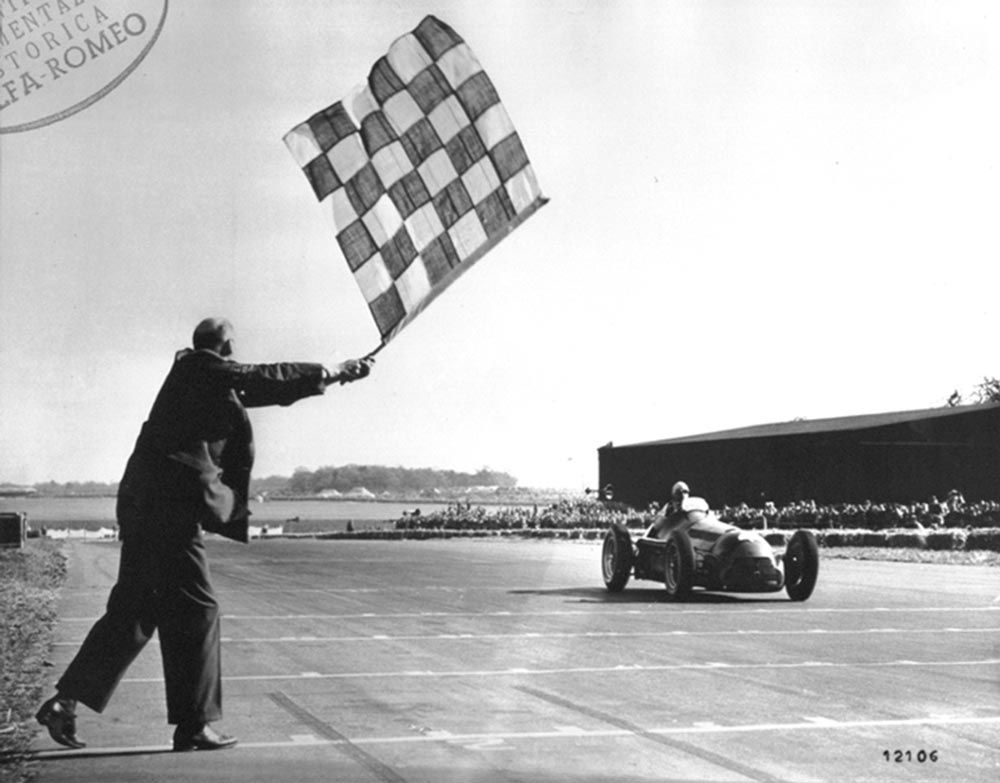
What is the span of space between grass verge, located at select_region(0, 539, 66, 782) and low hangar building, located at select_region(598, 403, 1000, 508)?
30274mm

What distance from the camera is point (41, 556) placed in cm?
2764

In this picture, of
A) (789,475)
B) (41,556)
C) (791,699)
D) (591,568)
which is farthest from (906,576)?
(789,475)

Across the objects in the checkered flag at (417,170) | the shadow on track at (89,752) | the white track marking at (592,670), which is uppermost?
the checkered flag at (417,170)

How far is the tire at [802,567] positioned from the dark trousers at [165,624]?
10.9 meters

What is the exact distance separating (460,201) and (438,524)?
56.4 m

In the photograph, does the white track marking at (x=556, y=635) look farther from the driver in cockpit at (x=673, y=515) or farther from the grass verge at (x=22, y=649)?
the driver in cockpit at (x=673, y=515)

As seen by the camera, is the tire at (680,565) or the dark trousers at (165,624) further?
the tire at (680,565)

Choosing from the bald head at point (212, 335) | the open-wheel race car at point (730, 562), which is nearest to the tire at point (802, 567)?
the open-wheel race car at point (730, 562)

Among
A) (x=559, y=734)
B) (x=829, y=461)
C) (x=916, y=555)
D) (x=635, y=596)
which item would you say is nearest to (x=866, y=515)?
(x=829, y=461)

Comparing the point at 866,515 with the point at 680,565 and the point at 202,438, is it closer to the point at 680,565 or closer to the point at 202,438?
the point at 680,565

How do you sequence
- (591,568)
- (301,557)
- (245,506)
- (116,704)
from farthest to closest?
(301,557) < (591,568) < (116,704) < (245,506)

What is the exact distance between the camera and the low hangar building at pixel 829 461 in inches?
1740

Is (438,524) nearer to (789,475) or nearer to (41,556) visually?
(789,475)

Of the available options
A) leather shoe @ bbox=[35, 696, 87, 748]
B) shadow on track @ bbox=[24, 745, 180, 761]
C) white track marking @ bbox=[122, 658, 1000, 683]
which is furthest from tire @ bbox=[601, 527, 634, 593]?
leather shoe @ bbox=[35, 696, 87, 748]
